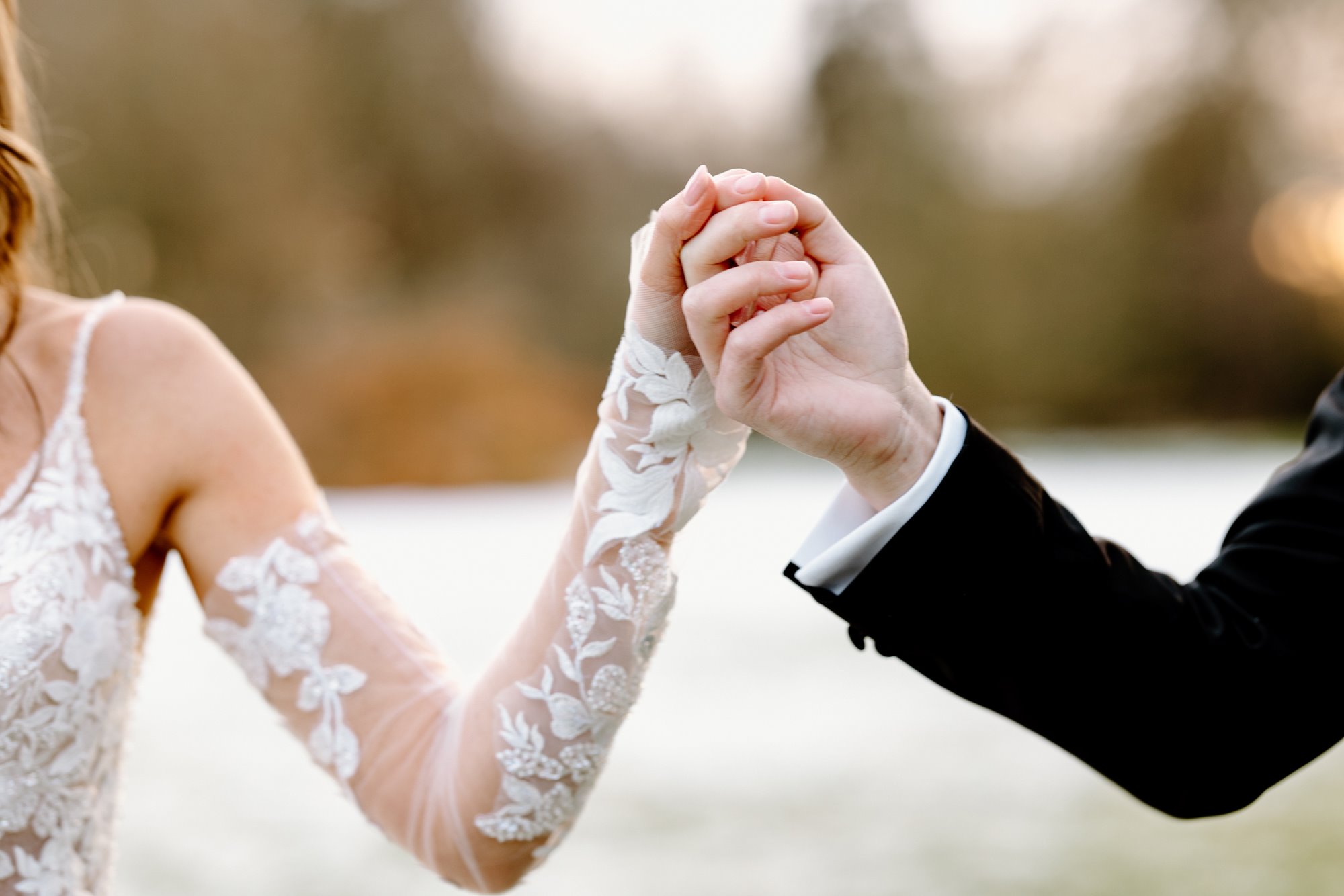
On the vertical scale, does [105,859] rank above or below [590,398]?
above

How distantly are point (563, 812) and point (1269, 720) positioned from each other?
684 mm

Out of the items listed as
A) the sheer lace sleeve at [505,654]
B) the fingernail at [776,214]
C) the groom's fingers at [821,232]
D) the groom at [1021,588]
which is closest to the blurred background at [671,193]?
the sheer lace sleeve at [505,654]

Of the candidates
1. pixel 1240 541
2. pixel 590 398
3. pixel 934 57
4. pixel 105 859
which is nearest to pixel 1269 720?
pixel 1240 541

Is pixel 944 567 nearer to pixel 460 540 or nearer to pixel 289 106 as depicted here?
pixel 460 540

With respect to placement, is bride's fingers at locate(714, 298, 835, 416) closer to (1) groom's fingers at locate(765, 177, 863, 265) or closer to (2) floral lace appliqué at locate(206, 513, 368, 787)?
(1) groom's fingers at locate(765, 177, 863, 265)

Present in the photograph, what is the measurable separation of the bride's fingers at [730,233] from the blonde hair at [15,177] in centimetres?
82

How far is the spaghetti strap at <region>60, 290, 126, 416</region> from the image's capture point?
1.31 meters

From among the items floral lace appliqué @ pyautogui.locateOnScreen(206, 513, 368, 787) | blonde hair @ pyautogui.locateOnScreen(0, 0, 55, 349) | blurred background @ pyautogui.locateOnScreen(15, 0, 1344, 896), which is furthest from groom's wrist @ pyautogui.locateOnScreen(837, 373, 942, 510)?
blurred background @ pyautogui.locateOnScreen(15, 0, 1344, 896)

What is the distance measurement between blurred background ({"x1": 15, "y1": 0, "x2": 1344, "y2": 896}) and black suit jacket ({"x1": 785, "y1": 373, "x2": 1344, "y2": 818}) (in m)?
4.09

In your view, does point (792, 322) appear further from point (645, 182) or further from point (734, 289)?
point (645, 182)

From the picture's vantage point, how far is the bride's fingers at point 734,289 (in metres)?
0.98

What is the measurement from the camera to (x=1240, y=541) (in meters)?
1.28

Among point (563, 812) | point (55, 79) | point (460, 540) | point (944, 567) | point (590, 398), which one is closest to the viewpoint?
point (944, 567)

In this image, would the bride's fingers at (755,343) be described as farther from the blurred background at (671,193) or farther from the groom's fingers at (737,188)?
the blurred background at (671,193)
